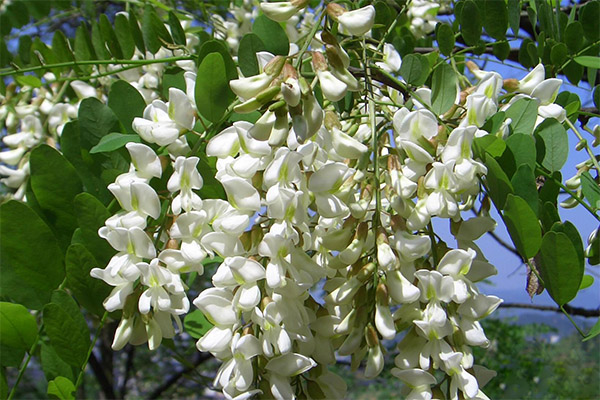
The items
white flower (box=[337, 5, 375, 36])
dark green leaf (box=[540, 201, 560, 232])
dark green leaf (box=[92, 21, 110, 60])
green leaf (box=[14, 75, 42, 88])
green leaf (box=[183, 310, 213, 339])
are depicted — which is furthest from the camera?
green leaf (box=[14, 75, 42, 88])

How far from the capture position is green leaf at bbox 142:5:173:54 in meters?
0.68

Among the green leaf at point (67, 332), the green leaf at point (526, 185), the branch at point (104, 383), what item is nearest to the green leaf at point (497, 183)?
the green leaf at point (526, 185)

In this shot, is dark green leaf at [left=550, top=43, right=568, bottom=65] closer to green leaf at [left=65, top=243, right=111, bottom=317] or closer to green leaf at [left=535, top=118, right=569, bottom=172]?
green leaf at [left=535, top=118, right=569, bottom=172]

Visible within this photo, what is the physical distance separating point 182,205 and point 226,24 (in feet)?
2.56

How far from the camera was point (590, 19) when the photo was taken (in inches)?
25.2

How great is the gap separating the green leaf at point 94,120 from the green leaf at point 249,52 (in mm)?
132

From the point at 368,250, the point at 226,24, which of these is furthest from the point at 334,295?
the point at 226,24

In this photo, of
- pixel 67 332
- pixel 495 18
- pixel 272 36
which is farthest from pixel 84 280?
pixel 495 18

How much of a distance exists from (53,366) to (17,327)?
49mm

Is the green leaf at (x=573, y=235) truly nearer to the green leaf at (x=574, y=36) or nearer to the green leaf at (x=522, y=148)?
the green leaf at (x=522, y=148)

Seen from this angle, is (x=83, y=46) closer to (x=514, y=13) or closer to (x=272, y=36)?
(x=272, y=36)

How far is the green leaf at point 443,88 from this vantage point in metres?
0.50

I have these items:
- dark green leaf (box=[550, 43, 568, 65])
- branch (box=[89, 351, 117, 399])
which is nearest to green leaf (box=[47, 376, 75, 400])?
Result: dark green leaf (box=[550, 43, 568, 65])

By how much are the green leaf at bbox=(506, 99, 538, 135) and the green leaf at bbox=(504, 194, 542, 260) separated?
9 centimetres
